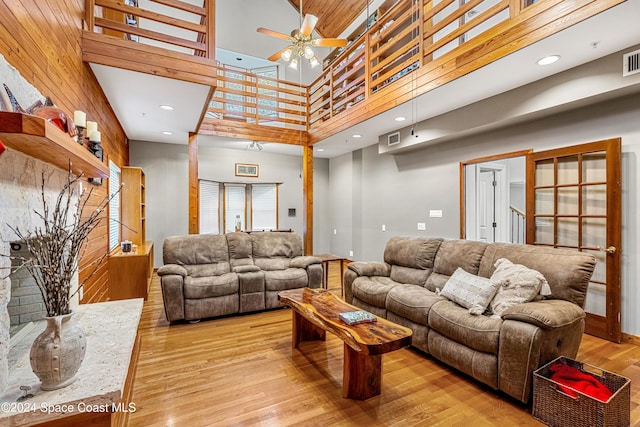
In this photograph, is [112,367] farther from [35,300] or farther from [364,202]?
[364,202]

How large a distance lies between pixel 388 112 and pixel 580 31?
2151 millimetres

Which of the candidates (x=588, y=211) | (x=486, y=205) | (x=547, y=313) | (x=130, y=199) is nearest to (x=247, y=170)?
(x=130, y=199)

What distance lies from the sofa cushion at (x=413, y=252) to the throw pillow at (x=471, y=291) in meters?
0.59

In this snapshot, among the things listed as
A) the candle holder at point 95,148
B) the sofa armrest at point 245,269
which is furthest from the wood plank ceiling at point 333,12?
the candle holder at point 95,148

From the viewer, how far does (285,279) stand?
3.98 m

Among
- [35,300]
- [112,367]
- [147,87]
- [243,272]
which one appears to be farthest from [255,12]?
[112,367]

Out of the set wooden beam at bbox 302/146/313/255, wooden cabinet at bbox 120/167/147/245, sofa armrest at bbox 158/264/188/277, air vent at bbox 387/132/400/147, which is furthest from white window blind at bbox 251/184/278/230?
sofa armrest at bbox 158/264/188/277

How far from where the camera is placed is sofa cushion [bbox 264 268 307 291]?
3902mm

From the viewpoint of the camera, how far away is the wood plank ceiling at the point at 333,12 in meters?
6.23

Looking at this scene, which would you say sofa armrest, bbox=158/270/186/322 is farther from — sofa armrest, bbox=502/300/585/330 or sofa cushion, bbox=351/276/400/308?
sofa armrest, bbox=502/300/585/330

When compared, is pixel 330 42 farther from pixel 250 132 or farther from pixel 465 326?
pixel 465 326

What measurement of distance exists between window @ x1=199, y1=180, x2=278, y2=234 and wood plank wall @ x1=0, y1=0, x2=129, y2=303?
9.12ft

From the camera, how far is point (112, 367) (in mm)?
1426

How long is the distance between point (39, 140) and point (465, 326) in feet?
9.04
